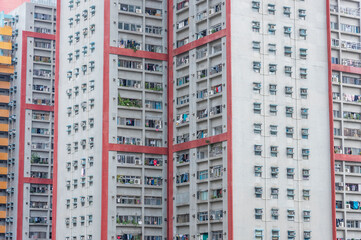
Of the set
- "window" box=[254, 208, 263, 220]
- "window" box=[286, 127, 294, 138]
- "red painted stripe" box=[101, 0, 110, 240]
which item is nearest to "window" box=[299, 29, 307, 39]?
"window" box=[286, 127, 294, 138]

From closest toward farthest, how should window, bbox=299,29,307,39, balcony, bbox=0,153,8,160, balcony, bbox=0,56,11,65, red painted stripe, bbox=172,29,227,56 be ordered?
red painted stripe, bbox=172,29,227,56
window, bbox=299,29,307,39
balcony, bbox=0,153,8,160
balcony, bbox=0,56,11,65

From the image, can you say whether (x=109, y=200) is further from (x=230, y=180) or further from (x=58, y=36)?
(x=58, y=36)

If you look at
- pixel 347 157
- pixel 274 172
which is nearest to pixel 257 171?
pixel 274 172

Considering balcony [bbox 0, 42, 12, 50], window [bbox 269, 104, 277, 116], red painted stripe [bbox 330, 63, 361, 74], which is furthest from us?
balcony [bbox 0, 42, 12, 50]

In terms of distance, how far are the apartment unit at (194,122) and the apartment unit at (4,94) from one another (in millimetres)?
23885

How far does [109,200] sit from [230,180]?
43.3ft

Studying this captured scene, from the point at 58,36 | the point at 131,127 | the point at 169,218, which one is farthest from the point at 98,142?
the point at 58,36

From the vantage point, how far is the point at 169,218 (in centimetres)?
8431

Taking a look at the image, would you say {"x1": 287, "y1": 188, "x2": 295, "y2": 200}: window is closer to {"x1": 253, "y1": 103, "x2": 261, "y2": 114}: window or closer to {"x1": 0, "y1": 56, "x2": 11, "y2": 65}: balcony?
{"x1": 253, "y1": 103, "x2": 261, "y2": 114}: window

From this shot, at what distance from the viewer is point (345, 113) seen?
8438cm

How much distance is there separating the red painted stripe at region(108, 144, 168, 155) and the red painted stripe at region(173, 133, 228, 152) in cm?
167

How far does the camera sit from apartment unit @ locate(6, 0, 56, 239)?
109 metres

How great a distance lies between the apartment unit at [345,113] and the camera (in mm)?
82188

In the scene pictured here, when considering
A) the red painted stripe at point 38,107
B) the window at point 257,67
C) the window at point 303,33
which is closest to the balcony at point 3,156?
the red painted stripe at point 38,107
